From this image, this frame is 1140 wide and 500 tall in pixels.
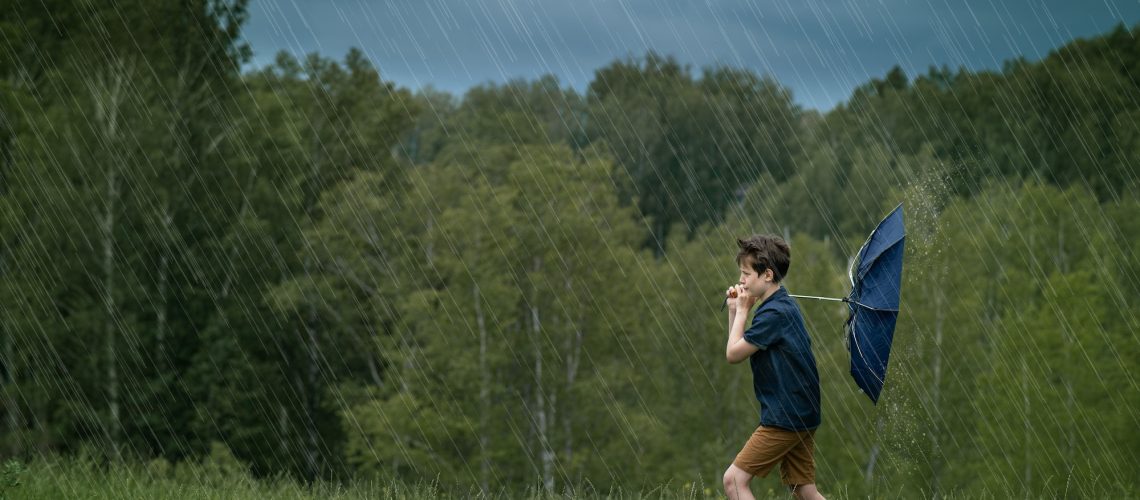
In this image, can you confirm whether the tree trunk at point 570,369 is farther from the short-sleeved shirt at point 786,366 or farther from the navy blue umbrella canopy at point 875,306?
the short-sleeved shirt at point 786,366

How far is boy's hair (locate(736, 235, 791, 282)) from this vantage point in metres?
4.69

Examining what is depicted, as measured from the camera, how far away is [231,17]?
104 ft

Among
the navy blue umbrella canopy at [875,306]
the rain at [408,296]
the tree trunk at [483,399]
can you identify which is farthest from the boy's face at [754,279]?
the tree trunk at [483,399]

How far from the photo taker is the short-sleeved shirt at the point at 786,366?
4.57m

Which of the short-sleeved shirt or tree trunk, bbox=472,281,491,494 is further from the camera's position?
tree trunk, bbox=472,281,491,494

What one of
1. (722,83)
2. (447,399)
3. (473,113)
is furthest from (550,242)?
(722,83)

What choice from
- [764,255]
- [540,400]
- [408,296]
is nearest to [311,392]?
[408,296]

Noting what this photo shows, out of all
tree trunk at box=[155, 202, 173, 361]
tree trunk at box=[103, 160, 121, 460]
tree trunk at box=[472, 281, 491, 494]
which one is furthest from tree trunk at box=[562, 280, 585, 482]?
tree trunk at box=[103, 160, 121, 460]

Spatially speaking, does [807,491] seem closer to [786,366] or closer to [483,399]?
[786,366]

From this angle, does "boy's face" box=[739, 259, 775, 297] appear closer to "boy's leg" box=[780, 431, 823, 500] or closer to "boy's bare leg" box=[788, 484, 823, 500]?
"boy's leg" box=[780, 431, 823, 500]

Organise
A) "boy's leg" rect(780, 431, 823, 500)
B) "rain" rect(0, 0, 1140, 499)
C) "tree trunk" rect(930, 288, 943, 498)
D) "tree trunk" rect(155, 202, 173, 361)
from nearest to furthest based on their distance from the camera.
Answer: "boy's leg" rect(780, 431, 823, 500)
"rain" rect(0, 0, 1140, 499)
"tree trunk" rect(155, 202, 173, 361)
"tree trunk" rect(930, 288, 943, 498)

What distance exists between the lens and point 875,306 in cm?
470

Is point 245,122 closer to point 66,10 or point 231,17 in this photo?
point 231,17

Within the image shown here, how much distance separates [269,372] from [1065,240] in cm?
2612
